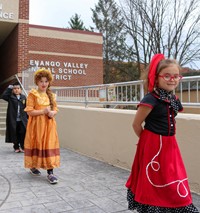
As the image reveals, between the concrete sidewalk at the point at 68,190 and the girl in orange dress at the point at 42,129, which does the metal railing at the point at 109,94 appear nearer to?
the concrete sidewalk at the point at 68,190

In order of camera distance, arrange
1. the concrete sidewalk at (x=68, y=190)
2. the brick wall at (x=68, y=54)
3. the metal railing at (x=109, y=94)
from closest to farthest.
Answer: the concrete sidewalk at (x=68, y=190)
the metal railing at (x=109, y=94)
the brick wall at (x=68, y=54)

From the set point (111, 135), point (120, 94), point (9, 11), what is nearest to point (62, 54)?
point (9, 11)

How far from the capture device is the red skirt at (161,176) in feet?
8.77

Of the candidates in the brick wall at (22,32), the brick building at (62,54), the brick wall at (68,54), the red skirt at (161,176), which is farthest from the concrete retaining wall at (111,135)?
the brick wall at (68,54)

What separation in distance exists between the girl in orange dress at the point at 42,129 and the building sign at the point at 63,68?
16.9 metres

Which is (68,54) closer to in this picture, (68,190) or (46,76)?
(46,76)

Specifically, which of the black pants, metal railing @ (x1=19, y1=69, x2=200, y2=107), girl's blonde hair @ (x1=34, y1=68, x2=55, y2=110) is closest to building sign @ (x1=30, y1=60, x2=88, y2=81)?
metal railing @ (x1=19, y1=69, x2=200, y2=107)

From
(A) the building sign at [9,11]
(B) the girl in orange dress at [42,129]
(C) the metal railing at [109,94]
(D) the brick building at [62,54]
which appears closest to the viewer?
(B) the girl in orange dress at [42,129]

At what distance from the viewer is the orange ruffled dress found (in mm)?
5129

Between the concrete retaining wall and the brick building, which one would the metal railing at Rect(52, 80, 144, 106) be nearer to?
the concrete retaining wall

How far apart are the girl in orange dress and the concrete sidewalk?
12.0 inches

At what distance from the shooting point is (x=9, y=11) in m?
14.6

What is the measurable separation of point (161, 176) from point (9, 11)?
13543 millimetres

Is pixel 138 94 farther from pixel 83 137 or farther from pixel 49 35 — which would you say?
pixel 49 35
